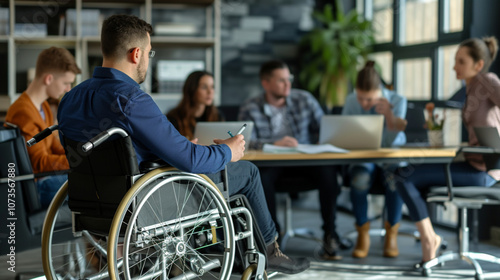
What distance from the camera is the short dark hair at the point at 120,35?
6.42 ft

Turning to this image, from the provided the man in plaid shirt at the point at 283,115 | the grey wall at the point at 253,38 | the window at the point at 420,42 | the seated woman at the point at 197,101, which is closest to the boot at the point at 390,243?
the man in plaid shirt at the point at 283,115

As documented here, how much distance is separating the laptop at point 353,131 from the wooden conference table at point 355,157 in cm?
10

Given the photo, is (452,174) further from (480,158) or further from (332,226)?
(332,226)

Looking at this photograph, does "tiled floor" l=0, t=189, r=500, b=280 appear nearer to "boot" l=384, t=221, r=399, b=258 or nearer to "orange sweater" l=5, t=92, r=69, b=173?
"boot" l=384, t=221, r=399, b=258

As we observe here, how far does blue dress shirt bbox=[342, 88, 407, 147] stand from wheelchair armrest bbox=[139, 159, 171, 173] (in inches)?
70.0

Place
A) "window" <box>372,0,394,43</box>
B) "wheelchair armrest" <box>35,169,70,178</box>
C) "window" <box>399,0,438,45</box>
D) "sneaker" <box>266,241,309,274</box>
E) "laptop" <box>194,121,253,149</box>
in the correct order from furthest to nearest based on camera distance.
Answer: "window" <box>372,0,394,43</box>, "window" <box>399,0,438,45</box>, "laptop" <box>194,121,253,149</box>, "wheelchair armrest" <box>35,169,70,178</box>, "sneaker" <box>266,241,309,274</box>

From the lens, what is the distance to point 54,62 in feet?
9.04

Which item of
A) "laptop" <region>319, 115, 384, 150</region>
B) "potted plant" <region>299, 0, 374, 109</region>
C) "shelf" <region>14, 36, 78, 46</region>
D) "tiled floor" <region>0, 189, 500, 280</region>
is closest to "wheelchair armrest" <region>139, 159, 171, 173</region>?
"tiled floor" <region>0, 189, 500, 280</region>

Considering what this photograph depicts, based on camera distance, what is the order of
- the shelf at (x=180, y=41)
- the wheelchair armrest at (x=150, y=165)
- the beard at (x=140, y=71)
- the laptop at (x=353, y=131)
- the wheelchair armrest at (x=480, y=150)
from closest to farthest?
1. the wheelchair armrest at (x=150, y=165)
2. the beard at (x=140, y=71)
3. the wheelchair armrest at (x=480, y=150)
4. the laptop at (x=353, y=131)
5. the shelf at (x=180, y=41)

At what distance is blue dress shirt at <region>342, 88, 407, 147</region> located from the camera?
3344 mm

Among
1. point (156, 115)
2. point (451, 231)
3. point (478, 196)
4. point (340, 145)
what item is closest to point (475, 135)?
point (478, 196)

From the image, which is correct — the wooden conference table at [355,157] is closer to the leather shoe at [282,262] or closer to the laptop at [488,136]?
the laptop at [488,136]

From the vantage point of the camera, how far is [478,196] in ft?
9.07

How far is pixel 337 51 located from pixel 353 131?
2.28 metres
